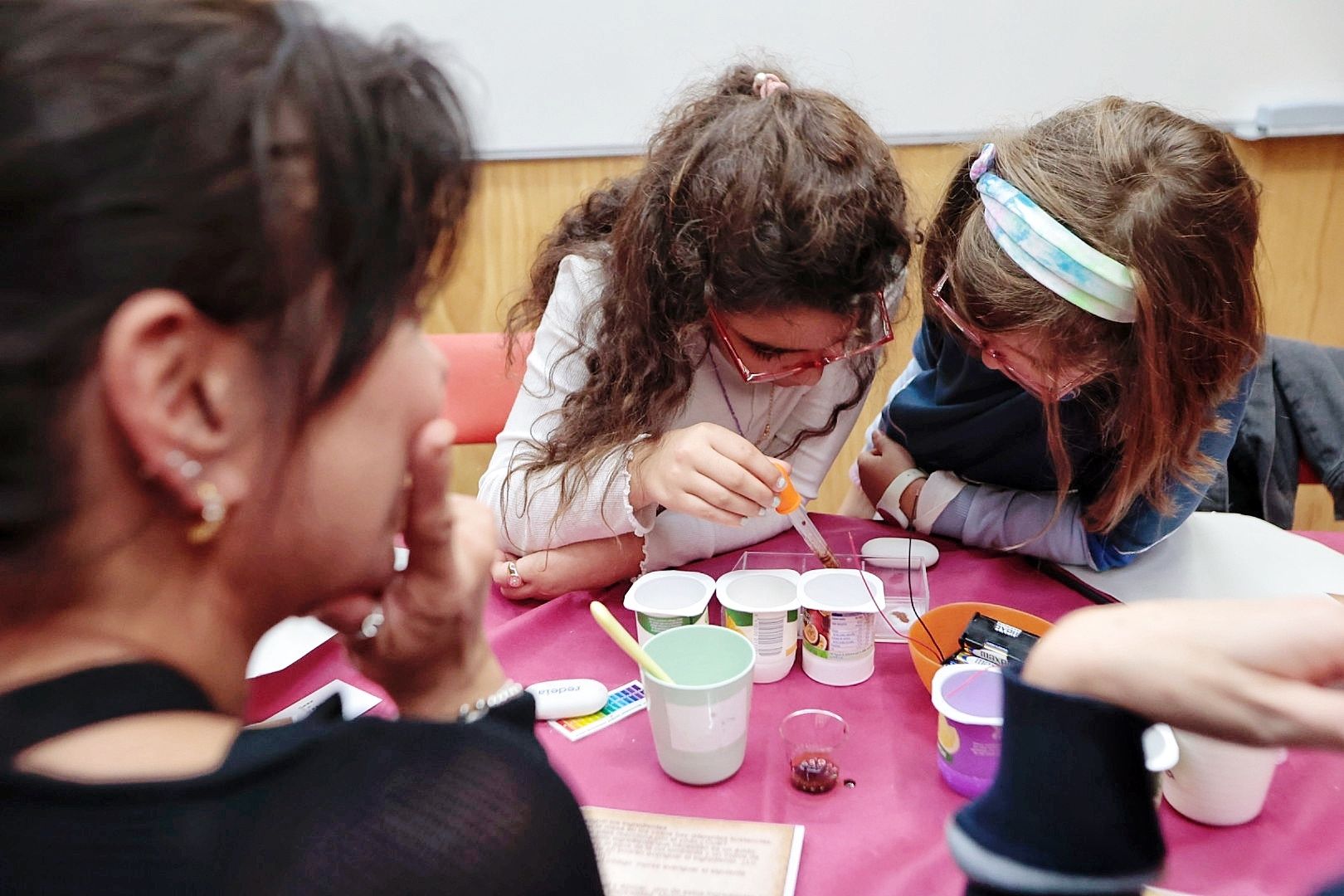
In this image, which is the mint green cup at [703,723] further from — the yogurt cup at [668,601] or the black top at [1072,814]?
the black top at [1072,814]

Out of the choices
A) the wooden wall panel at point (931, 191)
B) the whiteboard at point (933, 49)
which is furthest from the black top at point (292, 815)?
the whiteboard at point (933, 49)

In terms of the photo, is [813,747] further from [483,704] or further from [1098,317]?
[1098,317]

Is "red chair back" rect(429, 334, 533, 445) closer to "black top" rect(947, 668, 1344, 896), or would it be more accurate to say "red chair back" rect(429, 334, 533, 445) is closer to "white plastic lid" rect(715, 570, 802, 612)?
"white plastic lid" rect(715, 570, 802, 612)

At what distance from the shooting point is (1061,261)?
929mm

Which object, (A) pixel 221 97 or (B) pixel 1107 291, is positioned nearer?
(A) pixel 221 97

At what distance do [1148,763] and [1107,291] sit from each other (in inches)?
23.5

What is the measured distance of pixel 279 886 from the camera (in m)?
0.37

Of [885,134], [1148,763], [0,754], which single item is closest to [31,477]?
[0,754]

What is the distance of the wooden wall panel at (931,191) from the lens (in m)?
2.30

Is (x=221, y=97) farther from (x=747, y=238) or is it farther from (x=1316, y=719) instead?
(x=747, y=238)

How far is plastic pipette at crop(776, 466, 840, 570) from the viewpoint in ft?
3.50

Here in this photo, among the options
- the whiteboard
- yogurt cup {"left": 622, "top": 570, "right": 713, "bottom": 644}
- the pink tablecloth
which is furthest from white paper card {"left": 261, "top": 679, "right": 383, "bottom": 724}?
the whiteboard

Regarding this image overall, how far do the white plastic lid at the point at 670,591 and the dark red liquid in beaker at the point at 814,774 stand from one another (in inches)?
8.8

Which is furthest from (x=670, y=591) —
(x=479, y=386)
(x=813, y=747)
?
(x=479, y=386)
